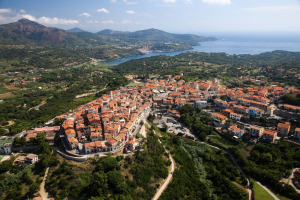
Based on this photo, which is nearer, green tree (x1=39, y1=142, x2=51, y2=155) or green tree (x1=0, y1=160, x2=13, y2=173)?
green tree (x1=0, y1=160, x2=13, y2=173)

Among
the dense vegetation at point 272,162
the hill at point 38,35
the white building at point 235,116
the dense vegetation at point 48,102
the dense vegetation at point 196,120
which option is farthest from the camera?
the hill at point 38,35

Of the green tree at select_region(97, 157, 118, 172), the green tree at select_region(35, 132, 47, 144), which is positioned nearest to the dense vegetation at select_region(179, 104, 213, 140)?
the green tree at select_region(97, 157, 118, 172)

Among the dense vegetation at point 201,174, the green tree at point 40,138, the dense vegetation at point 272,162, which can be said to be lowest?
the dense vegetation at point 201,174

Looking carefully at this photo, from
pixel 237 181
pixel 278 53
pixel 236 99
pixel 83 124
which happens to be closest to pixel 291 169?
pixel 237 181

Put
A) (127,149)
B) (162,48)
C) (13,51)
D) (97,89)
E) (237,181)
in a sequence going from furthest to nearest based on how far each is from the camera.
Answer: (162,48), (13,51), (97,89), (127,149), (237,181)

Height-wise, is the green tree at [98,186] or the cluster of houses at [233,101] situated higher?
the cluster of houses at [233,101]

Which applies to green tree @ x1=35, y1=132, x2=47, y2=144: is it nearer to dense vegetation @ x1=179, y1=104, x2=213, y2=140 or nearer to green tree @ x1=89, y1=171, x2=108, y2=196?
green tree @ x1=89, y1=171, x2=108, y2=196

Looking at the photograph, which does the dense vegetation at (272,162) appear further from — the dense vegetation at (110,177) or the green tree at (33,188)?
the green tree at (33,188)

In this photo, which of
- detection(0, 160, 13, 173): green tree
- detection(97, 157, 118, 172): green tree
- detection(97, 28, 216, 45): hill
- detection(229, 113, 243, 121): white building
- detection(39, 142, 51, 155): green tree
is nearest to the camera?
detection(97, 157, 118, 172): green tree

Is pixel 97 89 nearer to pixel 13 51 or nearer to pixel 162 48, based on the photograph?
pixel 13 51

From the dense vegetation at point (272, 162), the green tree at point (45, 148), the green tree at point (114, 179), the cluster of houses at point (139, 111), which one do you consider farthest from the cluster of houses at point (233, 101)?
the green tree at point (45, 148)

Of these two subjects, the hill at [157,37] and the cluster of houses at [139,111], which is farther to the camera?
the hill at [157,37]
